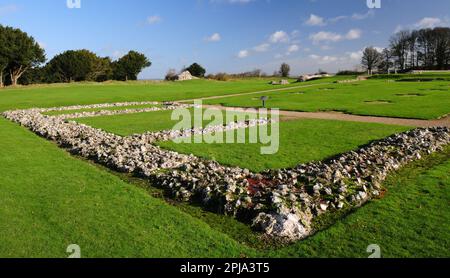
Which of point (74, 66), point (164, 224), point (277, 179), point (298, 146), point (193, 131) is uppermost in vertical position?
point (74, 66)

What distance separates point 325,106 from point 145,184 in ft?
69.2

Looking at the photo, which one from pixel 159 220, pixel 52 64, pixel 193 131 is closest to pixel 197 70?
pixel 52 64

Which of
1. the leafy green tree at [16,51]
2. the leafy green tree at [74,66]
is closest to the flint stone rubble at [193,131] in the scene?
the leafy green tree at [16,51]

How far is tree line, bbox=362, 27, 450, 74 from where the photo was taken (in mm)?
98562

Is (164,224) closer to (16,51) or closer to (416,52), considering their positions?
(16,51)

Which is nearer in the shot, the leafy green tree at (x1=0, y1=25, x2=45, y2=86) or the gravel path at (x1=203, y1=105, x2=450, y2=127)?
the gravel path at (x1=203, y1=105, x2=450, y2=127)

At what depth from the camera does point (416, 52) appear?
108625 mm

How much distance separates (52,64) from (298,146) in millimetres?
94722

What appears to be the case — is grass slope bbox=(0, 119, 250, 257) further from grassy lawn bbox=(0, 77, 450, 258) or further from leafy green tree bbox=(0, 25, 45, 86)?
leafy green tree bbox=(0, 25, 45, 86)

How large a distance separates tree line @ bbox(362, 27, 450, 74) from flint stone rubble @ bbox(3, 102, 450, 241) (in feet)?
287

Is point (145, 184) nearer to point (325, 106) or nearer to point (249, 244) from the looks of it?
point (249, 244)

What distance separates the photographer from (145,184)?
10930 mm

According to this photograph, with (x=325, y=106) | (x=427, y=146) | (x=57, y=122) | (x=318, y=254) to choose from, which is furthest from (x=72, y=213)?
(x=325, y=106)

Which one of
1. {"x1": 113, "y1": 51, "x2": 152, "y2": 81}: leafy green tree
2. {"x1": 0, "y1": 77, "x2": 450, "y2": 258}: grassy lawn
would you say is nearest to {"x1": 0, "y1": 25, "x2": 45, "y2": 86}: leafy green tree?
{"x1": 113, "y1": 51, "x2": 152, "y2": 81}: leafy green tree
